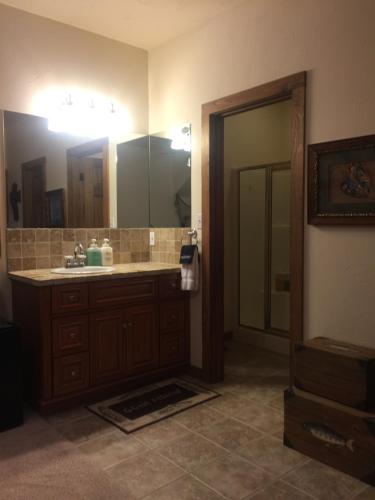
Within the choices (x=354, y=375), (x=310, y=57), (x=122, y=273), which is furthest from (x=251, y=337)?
(x=310, y=57)

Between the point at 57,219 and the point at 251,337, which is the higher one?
the point at 57,219

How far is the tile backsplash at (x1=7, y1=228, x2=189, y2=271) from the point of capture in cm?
286

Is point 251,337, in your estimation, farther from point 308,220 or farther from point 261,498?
point 261,498

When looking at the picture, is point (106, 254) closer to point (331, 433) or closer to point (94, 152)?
point (94, 152)

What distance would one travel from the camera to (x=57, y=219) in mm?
3029

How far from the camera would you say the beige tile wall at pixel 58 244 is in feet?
9.35

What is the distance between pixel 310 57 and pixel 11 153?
1939 mm

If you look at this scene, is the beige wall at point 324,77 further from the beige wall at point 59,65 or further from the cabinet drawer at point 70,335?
the cabinet drawer at point 70,335

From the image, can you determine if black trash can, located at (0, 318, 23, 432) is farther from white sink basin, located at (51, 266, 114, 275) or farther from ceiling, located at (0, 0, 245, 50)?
ceiling, located at (0, 0, 245, 50)

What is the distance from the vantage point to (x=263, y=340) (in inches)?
154

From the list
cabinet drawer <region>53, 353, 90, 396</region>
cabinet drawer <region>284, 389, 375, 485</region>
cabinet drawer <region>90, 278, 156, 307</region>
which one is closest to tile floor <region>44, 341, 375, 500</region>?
cabinet drawer <region>284, 389, 375, 485</region>

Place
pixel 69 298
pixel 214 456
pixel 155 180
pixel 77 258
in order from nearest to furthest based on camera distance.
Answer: pixel 214 456 < pixel 69 298 < pixel 77 258 < pixel 155 180

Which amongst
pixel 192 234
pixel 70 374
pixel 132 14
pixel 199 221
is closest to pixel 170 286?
pixel 192 234

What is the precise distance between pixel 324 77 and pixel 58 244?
6.64ft
